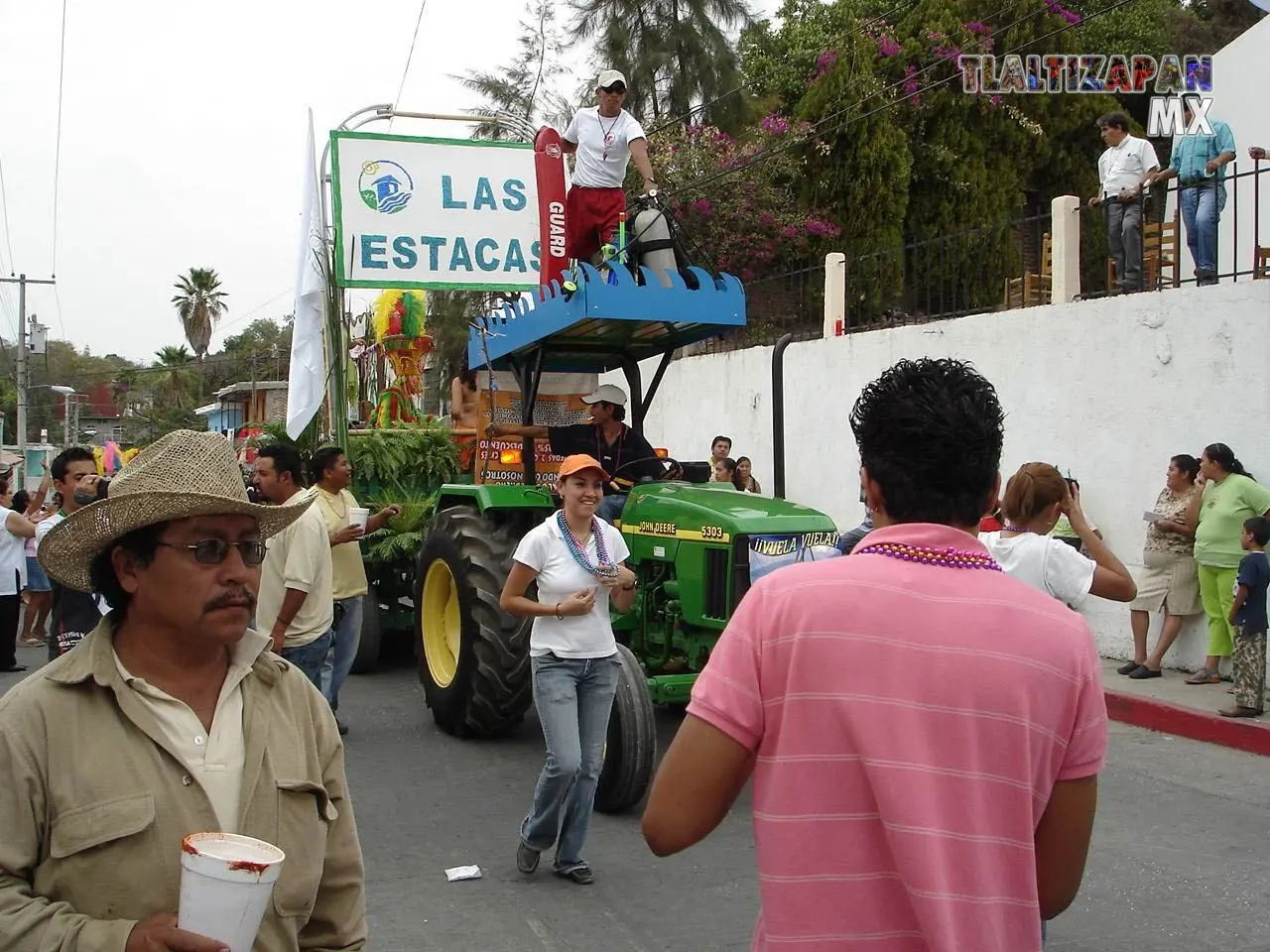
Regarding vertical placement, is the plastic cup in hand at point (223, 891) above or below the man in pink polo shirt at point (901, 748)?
below

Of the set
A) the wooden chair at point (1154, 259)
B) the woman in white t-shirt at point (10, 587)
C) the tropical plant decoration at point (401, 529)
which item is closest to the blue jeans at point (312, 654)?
the tropical plant decoration at point (401, 529)

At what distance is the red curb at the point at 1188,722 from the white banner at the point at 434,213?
6524mm

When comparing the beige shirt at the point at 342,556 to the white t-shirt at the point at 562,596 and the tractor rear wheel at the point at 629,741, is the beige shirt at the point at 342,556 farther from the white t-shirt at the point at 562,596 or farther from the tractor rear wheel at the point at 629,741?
the white t-shirt at the point at 562,596

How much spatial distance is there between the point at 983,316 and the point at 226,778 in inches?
394

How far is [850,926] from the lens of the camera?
184 centimetres

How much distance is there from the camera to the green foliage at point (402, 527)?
924 cm

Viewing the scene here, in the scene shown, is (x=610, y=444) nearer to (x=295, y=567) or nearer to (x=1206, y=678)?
(x=295, y=567)

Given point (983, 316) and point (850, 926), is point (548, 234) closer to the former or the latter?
point (983, 316)

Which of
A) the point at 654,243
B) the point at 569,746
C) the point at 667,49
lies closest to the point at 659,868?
the point at 569,746

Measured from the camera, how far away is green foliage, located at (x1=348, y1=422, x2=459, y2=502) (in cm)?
971

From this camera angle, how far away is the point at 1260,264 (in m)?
9.17

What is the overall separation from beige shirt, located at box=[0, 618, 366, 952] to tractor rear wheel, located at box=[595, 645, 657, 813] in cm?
369

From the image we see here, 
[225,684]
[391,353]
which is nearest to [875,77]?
[391,353]

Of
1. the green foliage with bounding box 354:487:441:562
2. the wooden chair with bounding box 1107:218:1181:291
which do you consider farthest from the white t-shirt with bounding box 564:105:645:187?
the wooden chair with bounding box 1107:218:1181:291
